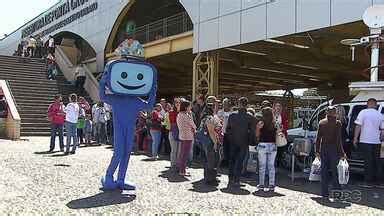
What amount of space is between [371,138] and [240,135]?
119 inches

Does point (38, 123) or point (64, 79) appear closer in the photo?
point (38, 123)

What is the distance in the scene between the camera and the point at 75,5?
4088 cm

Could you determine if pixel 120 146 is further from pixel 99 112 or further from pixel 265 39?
pixel 265 39

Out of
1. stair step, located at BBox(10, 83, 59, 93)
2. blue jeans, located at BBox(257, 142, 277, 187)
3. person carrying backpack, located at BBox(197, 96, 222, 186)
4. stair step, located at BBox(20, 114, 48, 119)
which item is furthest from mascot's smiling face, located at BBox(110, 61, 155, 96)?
stair step, located at BBox(10, 83, 59, 93)

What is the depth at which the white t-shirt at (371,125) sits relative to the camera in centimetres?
1052

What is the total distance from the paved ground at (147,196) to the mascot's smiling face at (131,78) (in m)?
1.65

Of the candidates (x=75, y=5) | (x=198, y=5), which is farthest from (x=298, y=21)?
(x=75, y=5)

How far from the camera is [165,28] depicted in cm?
2856

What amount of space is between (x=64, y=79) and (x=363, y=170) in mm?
22762

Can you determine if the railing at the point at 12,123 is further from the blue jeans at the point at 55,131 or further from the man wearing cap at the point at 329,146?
the man wearing cap at the point at 329,146

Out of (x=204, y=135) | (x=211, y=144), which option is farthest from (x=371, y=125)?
(x=204, y=135)

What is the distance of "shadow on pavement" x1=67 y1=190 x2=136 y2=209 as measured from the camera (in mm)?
7206

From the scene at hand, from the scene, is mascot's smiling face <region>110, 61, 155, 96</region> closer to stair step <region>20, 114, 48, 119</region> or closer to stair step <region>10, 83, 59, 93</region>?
stair step <region>20, 114, 48, 119</region>

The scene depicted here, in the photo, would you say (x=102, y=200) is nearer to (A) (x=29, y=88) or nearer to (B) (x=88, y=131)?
(B) (x=88, y=131)
